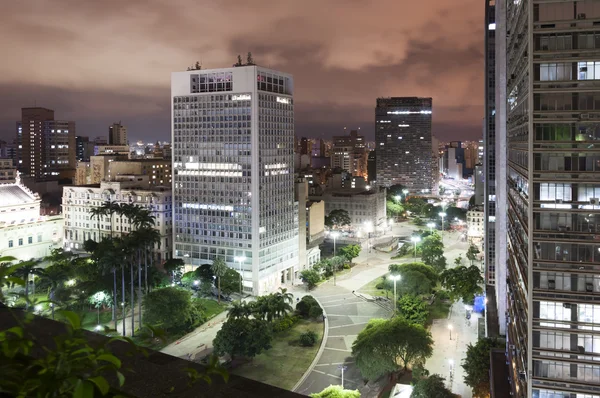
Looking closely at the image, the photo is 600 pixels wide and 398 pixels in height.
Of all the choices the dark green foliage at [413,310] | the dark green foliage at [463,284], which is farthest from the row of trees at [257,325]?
the dark green foliage at [463,284]

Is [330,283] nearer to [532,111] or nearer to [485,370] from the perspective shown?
[485,370]

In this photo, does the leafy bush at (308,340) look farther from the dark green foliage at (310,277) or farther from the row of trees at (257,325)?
the dark green foliage at (310,277)

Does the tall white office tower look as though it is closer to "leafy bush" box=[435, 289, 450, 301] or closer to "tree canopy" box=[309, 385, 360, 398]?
"leafy bush" box=[435, 289, 450, 301]

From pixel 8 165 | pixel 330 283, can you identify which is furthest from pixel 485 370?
pixel 8 165

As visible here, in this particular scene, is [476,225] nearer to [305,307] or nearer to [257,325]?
[305,307]

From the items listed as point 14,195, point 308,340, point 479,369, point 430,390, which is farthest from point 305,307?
point 14,195

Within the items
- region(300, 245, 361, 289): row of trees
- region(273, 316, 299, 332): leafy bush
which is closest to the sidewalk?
region(273, 316, 299, 332): leafy bush
